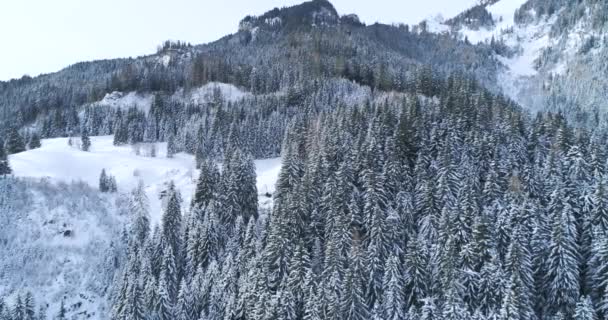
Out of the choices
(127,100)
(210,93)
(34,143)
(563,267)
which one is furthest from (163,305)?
(127,100)

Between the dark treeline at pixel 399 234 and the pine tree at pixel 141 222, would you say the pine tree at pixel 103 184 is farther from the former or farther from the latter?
the dark treeline at pixel 399 234

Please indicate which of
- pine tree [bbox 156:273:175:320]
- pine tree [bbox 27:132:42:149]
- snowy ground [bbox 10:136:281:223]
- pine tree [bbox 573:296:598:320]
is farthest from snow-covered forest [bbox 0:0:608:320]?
pine tree [bbox 27:132:42:149]

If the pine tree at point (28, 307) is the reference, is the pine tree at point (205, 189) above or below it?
above

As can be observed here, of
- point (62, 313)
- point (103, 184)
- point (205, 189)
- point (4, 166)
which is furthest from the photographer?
point (103, 184)

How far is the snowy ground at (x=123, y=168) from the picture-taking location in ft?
349

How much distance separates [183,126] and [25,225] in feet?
202

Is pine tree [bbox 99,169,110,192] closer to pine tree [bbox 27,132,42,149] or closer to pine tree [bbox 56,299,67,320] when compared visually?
pine tree [bbox 56,299,67,320]

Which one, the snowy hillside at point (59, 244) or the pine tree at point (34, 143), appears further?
the pine tree at point (34, 143)

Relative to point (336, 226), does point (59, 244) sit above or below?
below

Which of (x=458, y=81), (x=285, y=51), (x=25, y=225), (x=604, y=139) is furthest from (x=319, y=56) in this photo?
(x=25, y=225)

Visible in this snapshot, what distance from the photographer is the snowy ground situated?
4186 inches

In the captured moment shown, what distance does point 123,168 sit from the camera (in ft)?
388

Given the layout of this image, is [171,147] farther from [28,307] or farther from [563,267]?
[563,267]

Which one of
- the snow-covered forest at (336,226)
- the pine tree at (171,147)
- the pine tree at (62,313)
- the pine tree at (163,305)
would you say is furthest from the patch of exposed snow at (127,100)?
the pine tree at (163,305)
